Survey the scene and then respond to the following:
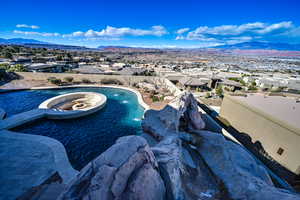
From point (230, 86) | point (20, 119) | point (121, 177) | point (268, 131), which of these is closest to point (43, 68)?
point (20, 119)

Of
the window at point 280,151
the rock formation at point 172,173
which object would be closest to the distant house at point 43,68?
the rock formation at point 172,173

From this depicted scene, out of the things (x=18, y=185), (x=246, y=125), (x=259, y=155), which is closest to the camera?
(x=18, y=185)

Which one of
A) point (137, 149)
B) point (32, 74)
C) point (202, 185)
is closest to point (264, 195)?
point (202, 185)

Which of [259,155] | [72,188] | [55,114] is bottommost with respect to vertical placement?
[259,155]

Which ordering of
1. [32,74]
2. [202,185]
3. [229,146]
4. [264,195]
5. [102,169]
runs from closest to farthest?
[102,169], [264,195], [202,185], [229,146], [32,74]

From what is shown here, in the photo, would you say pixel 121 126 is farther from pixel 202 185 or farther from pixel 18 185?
pixel 202 185

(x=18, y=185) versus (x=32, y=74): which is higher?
(x=32, y=74)
